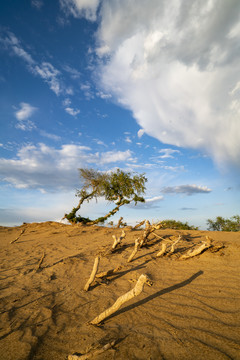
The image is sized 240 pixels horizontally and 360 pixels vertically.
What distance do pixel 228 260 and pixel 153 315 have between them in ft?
15.1

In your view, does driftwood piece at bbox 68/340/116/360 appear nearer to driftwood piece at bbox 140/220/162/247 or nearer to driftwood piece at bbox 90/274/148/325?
driftwood piece at bbox 90/274/148/325

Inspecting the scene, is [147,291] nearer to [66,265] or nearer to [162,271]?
[162,271]

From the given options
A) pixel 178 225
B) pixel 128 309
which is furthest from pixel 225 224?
pixel 128 309

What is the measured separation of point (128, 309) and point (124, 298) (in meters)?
1.18

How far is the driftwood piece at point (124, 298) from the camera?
3293 millimetres

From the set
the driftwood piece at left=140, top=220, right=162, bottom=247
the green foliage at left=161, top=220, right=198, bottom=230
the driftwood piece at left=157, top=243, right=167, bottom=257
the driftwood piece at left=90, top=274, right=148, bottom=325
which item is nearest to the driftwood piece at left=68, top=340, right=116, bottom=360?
the driftwood piece at left=90, top=274, right=148, bottom=325

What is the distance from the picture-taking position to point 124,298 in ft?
11.4

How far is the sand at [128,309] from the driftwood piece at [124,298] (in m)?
0.16

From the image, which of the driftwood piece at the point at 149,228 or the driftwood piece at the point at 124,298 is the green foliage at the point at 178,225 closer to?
the driftwood piece at the point at 149,228

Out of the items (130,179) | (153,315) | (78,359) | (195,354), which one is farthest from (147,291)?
(130,179)

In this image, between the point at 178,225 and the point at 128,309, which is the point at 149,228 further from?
the point at 178,225

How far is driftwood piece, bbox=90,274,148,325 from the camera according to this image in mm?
3293

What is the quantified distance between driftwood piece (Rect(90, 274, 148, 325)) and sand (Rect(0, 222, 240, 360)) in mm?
161

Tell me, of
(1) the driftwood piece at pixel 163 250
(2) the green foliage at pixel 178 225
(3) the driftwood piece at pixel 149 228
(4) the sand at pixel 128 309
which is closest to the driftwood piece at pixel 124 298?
(4) the sand at pixel 128 309
